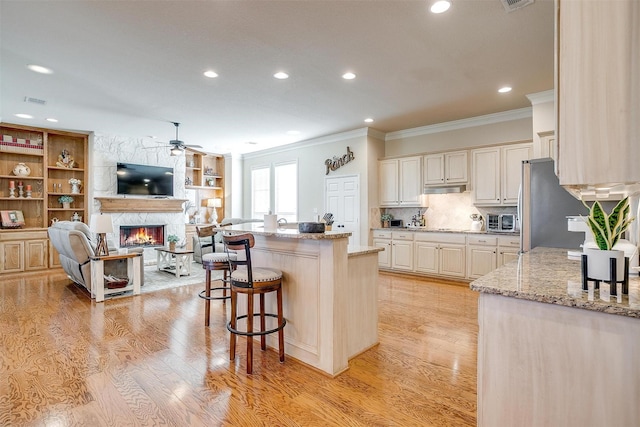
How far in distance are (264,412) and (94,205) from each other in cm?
675

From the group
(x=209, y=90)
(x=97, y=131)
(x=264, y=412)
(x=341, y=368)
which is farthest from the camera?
(x=97, y=131)

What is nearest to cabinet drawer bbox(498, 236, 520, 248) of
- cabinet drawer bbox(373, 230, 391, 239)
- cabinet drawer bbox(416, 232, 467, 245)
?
cabinet drawer bbox(416, 232, 467, 245)

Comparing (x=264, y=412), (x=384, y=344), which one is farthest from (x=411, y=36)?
(x=264, y=412)

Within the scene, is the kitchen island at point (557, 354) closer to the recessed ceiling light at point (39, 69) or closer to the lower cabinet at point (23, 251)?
the recessed ceiling light at point (39, 69)

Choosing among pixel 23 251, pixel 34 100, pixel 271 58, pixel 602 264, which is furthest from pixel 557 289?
pixel 23 251

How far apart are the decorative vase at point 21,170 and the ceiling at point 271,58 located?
1.15 metres

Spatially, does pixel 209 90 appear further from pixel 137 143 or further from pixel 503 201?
pixel 503 201

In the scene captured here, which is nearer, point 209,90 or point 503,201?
point 209,90

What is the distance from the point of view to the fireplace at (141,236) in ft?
24.0

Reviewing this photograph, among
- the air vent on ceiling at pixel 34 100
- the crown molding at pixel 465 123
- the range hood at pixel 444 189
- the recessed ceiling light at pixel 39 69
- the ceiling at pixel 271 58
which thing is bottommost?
the range hood at pixel 444 189

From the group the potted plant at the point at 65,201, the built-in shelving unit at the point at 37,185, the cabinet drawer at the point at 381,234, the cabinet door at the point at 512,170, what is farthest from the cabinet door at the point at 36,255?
the cabinet door at the point at 512,170

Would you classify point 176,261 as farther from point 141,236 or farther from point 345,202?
point 345,202

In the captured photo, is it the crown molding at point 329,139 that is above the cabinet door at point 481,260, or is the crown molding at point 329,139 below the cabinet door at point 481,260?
above

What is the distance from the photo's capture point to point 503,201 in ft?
17.2
